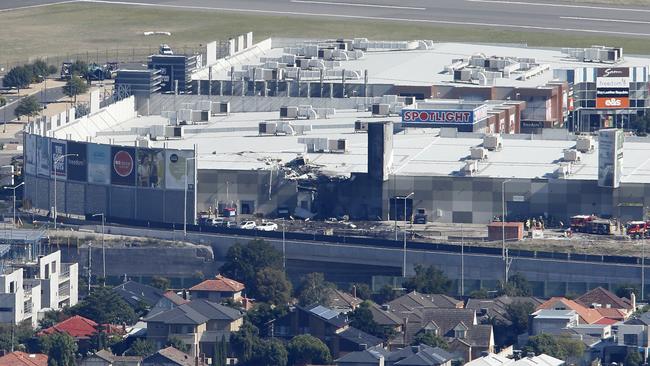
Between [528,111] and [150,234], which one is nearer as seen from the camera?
[150,234]

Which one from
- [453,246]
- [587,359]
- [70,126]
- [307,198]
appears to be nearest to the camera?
[587,359]

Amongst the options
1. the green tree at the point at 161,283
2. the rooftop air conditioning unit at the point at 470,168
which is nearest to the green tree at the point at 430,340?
the green tree at the point at 161,283

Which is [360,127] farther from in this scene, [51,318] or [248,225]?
[51,318]

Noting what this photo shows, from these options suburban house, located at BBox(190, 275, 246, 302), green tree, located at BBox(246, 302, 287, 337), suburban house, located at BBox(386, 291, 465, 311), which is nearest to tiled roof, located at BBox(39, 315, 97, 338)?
green tree, located at BBox(246, 302, 287, 337)

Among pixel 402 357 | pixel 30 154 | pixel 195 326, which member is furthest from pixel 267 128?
pixel 402 357

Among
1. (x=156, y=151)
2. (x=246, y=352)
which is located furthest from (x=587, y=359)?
(x=156, y=151)

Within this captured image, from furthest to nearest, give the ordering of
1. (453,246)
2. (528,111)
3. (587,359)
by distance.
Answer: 1. (528,111)
2. (453,246)
3. (587,359)

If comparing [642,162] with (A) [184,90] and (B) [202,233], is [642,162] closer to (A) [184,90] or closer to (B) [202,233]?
(B) [202,233]
